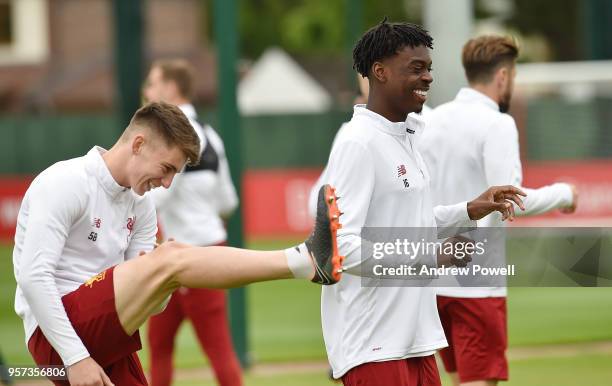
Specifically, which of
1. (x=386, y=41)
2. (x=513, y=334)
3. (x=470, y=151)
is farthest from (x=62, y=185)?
(x=513, y=334)

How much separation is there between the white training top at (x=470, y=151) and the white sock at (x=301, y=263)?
1553 millimetres

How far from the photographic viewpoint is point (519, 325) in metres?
12.0

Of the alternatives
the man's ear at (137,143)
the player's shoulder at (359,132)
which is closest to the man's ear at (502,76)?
the player's shoulder at (359,132)

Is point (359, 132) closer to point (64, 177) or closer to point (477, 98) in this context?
point (64, 177)

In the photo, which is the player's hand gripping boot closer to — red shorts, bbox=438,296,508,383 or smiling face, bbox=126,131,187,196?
smiling face, bbox=126,131,187,196

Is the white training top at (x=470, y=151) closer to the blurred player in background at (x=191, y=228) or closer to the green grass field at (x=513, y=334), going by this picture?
the green grass field at (x=513, y=334)

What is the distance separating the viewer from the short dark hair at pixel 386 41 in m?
5.06

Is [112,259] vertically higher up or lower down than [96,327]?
higher up

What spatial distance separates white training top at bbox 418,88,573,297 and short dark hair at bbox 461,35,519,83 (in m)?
0.11

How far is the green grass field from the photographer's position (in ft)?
31.1

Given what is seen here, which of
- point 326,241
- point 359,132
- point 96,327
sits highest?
point 359,132

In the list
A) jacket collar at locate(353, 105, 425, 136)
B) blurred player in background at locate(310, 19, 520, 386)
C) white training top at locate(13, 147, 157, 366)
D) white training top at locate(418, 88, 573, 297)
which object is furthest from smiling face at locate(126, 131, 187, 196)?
white training top at locate(418, 88, 573, 297)

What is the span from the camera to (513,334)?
11.4 metres

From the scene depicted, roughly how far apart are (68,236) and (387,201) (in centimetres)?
136
